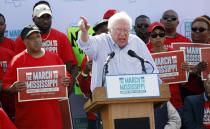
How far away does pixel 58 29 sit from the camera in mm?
8547

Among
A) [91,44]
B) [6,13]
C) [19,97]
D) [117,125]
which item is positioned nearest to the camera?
[117,125]

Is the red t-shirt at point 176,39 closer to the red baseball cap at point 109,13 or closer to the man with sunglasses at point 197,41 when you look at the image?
the man with sunglasses at point 197,41

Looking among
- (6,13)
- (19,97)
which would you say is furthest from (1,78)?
(6,13)

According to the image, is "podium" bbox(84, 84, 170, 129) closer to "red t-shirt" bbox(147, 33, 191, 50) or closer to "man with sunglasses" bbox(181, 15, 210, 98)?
"man with sunglasses" bbox(181, 15, 210, 98)

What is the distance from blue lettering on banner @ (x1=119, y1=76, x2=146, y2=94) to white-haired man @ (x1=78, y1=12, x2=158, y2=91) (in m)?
0.49

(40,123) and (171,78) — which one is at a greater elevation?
(171,78)

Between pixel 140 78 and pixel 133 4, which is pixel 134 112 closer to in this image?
pixel 140 78

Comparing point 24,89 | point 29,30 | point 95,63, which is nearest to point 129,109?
point 95,63

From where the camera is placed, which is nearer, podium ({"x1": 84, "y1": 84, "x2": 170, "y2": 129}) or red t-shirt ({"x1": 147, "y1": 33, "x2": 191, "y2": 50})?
podium ({"x1": 84, "y1": 84, "x2": 170, "y2": 129})

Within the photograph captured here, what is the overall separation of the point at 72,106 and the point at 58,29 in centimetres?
111

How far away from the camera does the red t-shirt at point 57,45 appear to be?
761 centimetres

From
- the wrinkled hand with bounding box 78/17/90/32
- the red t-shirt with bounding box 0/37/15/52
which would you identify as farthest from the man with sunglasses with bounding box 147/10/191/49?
the wrinkled hand with bounding box 78/17/90/32

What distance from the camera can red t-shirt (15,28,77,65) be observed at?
25.0 ft

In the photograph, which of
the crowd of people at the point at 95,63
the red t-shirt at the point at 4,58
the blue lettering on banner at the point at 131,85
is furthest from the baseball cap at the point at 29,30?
the blue lettering on banner at the point at 131,85
